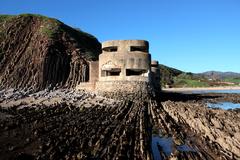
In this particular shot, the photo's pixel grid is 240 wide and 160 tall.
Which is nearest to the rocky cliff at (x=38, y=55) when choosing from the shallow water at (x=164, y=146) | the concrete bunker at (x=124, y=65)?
the concrete bunker at (x=124, y=65)

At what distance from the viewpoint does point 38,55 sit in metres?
52.1

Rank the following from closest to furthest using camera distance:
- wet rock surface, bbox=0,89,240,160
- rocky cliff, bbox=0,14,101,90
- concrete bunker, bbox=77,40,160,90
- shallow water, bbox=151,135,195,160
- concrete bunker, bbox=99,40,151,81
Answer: wet rock surface, bbox=0,89,240,160, shallow water, bbox=151,135,195,160, concrete bunker, bbox=77,40,160,90, concrete bunker, bbox=99,40,151,81, rocky cliff, bbox=0,14,101,90

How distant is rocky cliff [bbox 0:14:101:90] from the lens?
47688 millimetres

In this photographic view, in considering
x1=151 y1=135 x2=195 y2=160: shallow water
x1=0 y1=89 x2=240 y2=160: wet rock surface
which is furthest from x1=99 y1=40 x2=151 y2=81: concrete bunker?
x1=151 y1=135 x2=195 y2=160: shallow water

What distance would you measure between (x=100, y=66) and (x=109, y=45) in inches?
115

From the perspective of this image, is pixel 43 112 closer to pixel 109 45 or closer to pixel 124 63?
pixel 124 63

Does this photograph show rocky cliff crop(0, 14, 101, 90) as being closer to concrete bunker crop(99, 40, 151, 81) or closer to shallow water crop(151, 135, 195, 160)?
concrete bunker crop(99, 40, 151, 81)

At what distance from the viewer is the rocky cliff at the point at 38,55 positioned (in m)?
47.7

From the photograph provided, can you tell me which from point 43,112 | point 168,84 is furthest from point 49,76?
point 168,84

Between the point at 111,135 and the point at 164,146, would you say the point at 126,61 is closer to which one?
the point at 111,135

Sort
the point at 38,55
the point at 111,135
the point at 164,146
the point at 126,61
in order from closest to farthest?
the point at 164,146 → the point at 111,135 → the point at 126,61 → the point at 38,55

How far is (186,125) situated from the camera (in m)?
24.2

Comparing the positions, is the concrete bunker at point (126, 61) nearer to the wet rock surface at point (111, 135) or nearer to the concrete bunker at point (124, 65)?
the concrete bunker at point (124, 65)

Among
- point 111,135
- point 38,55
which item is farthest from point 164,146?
point 38,55
